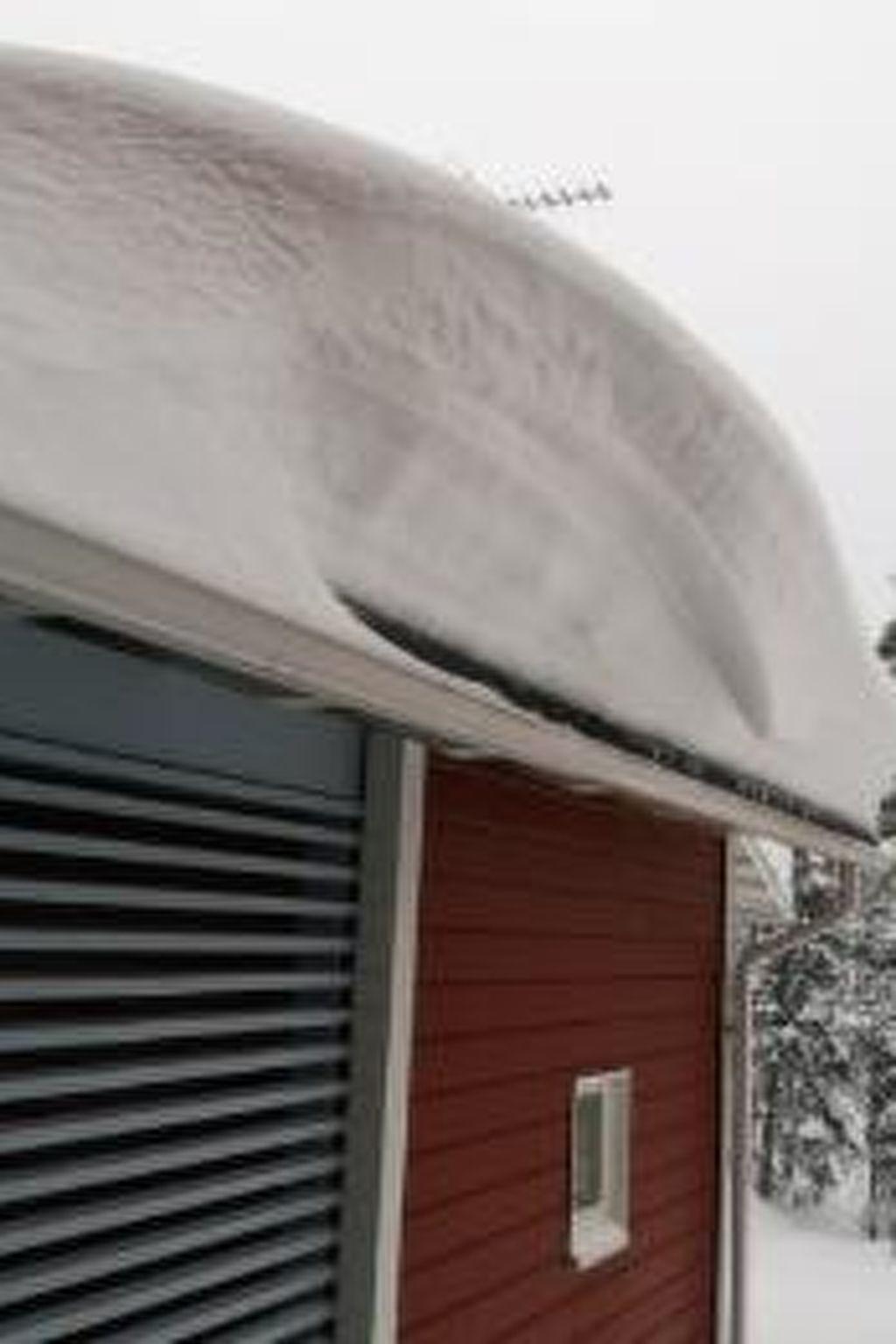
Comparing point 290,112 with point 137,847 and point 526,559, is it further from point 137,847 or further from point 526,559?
point 137,847

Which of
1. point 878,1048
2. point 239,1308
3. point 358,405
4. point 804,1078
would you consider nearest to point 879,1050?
point 878,1048

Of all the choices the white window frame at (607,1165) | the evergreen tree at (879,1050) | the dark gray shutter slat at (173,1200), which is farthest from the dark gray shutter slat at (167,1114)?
the evergreen tree at (879,1050)

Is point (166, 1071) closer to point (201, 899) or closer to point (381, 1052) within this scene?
point (201, 899)

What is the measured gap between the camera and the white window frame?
644 cm

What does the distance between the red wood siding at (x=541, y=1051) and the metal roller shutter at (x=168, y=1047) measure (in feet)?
1.56

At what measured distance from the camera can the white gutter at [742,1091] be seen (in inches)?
329

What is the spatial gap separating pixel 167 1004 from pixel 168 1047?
0.08 m

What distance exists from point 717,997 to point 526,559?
456 centimetres

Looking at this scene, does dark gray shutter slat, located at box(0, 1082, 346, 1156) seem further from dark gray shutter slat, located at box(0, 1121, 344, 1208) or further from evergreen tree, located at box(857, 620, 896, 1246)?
evergreen tree, located at box(857, 620, 896, 1246)

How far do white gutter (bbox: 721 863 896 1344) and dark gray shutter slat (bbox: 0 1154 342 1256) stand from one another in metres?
3.88

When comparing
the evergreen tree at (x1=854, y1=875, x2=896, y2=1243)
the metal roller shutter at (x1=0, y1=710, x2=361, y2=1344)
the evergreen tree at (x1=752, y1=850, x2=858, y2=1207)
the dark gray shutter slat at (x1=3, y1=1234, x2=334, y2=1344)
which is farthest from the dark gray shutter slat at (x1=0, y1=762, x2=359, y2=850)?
the evergreen tree at (x1=752, y1=850, x2=858, y2=1207)

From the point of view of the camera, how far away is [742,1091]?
335 inches

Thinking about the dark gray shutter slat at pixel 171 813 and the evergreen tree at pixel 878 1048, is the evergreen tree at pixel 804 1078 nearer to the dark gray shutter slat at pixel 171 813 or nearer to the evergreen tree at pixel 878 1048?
the evergreen tree at pixel 878 1048

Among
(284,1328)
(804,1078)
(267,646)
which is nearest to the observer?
(267,646)
